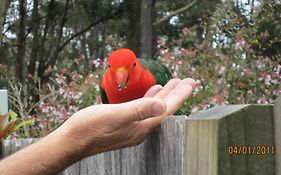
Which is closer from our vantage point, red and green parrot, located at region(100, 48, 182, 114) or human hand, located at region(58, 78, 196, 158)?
human hand, located at region(58, 78, 196, 158)

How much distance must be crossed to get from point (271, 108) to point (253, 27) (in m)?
6.12

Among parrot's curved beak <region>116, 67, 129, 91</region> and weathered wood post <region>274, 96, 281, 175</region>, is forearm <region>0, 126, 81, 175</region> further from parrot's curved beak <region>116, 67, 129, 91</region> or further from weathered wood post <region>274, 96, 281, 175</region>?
parrot's curved beak <region>116, 67, 129, 91</region>

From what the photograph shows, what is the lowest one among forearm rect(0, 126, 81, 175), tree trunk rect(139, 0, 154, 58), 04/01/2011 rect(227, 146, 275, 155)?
forearm rect(0, 126, 81, 175)

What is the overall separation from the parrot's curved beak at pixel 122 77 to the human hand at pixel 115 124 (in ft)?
5.96

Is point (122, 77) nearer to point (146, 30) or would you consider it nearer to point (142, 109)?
point (142, 109)

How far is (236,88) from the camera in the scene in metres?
5.91

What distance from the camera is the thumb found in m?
1.22

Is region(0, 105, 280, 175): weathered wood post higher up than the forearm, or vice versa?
region(0, 105, 280, 175): weathered wood post

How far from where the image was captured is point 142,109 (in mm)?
1227


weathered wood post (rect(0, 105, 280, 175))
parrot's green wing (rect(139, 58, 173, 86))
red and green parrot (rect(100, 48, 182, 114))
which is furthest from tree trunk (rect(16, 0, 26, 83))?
weathered wood post (rect(0, 105, 280, 175))

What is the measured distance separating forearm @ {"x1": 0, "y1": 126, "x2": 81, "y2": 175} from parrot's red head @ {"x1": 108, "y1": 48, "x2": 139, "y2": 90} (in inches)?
73.8

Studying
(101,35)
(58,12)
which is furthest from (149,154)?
(101,35)

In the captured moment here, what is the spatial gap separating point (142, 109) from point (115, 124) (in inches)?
4.0

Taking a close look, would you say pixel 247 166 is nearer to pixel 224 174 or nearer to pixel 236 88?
pixel 224 174
